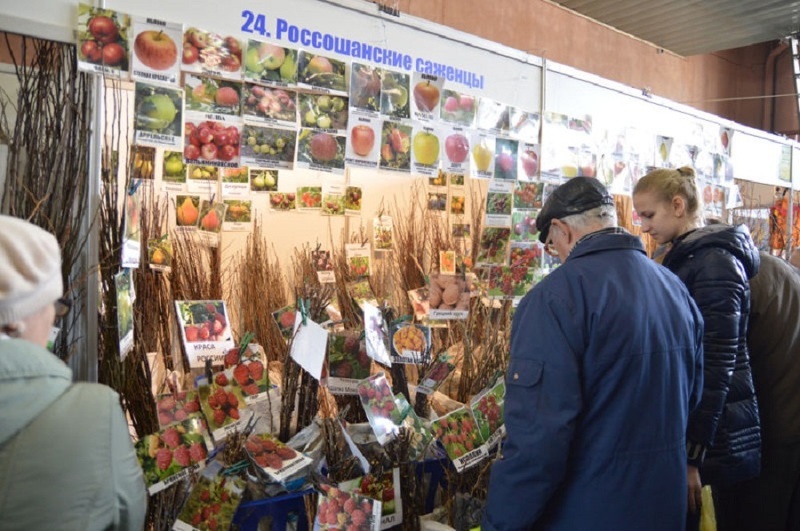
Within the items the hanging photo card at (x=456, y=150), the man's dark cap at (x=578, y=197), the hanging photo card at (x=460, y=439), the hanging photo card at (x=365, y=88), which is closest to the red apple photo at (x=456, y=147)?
the hanging photo card at (x=456, y=150)

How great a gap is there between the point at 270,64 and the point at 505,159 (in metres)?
1.01

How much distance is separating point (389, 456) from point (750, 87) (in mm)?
7391

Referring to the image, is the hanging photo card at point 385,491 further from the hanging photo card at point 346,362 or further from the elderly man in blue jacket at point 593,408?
the elderly man in blue jacket at point 593,408

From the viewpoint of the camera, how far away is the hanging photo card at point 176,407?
164 centimetres

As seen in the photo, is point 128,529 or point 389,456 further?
point 389,456

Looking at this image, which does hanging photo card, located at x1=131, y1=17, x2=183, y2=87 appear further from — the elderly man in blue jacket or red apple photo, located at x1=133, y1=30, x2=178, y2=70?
the elderly man in blue jacket

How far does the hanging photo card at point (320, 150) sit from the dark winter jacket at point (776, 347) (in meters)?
1.41

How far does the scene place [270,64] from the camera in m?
1.80

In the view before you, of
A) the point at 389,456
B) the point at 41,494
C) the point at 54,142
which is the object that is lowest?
the point at 389,456

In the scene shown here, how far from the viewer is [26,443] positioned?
807mm

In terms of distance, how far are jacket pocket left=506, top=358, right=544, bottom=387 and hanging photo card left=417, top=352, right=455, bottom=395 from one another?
0.75 meters

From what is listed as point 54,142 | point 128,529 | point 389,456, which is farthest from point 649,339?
point 54,142

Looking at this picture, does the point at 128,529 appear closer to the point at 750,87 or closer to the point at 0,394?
the point at 0,394

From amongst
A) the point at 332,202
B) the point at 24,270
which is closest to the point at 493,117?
the point at 332,202
